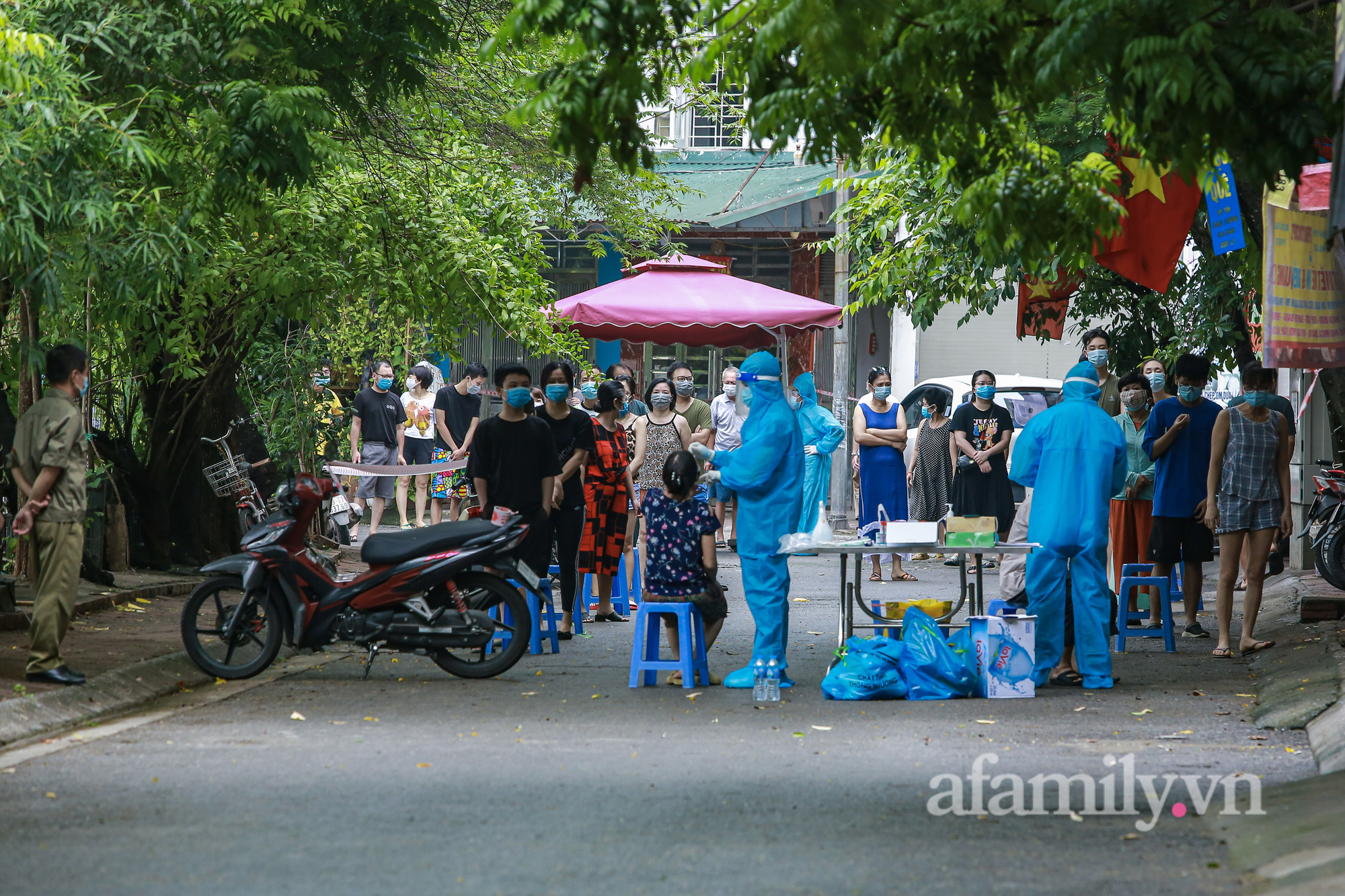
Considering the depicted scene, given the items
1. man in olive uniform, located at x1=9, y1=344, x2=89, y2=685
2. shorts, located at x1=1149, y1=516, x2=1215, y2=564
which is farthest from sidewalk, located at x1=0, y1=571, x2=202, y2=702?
shorts, located at x1=1149, y1=516, x2=1215, y2=564

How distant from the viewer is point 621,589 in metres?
12.6

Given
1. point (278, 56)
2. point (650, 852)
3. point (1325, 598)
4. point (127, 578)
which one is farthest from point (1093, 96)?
point (127, 578)

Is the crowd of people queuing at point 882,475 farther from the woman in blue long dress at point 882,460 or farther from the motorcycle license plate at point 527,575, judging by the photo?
the motorcycle license plate at point 527,575

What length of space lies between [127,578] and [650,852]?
30.4ft

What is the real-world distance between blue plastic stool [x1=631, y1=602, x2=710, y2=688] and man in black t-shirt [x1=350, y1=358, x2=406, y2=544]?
8.68m

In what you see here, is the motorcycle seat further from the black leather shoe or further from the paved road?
the black leather shoe

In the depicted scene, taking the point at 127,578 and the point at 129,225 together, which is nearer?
the point at 129,225

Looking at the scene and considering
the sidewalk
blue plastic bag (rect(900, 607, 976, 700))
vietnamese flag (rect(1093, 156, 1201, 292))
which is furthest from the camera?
vietnamese flag (rect(1093, 156, 1201, 292))

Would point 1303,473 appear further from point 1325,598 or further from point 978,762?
point 978,762

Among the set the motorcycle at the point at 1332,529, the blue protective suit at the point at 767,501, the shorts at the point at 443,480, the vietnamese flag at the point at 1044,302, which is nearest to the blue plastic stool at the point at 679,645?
the blue protective suit at the point at 767,501

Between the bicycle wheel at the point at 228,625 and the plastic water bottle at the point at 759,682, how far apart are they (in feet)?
9.41

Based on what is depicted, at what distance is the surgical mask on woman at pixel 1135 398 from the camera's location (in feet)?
36.1

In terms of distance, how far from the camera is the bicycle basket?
43.1ft

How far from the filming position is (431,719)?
7.63m
